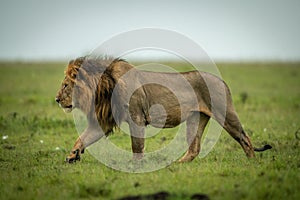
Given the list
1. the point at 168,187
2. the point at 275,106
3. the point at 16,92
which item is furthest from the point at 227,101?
the point at 16,92

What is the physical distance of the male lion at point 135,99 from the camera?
34.2 ft

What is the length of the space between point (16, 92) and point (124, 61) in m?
17.1

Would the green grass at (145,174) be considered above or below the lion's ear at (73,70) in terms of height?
below

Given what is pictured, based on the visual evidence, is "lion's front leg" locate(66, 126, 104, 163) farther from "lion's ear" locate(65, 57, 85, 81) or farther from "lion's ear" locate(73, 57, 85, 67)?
"lion's ear" locate(73, 57, 85, 67)

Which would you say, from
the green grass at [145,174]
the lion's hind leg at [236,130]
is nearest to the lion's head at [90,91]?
the green grass at [145,174]

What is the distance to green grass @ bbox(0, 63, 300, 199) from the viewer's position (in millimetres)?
7879

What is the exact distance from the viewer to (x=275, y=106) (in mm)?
21719

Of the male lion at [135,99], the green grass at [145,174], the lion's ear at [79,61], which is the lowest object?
the green grass at [145,174]

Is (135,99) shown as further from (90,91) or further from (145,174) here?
(145,174)

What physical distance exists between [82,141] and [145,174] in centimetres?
179

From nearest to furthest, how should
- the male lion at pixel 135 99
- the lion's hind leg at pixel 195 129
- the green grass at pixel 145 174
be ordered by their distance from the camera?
the green grass at pixel 145 174 → the male lion at pixel 135 99 → the lion's hind leg at pixel 195 129

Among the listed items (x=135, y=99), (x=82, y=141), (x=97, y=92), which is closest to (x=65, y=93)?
(x=97, y=92)

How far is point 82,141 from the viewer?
1047cm

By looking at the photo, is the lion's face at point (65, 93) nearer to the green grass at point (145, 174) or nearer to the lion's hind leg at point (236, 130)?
the green grass at point (145, 174)
